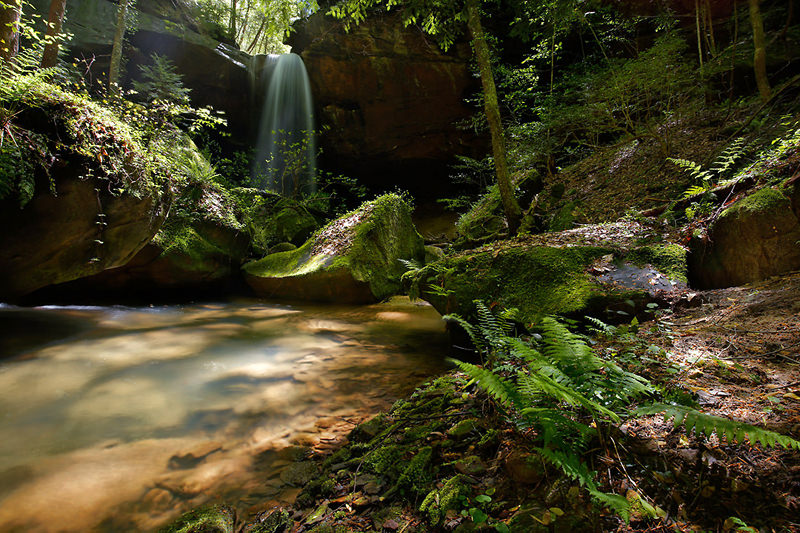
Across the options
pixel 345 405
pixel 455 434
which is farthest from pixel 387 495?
pixel 345 405

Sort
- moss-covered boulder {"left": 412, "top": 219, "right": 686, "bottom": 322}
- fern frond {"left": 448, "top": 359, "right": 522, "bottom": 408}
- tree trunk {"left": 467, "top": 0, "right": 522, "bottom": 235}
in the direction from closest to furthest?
1. fern frond {"left": 448, "top": 359, "right": 522, "bottom": 408}
2. moss-covered boulder {"left": 412, "top": 219, "right": 686, "bottom": 322}
3. tree trunk {"left": 467, "top": 0, "right": 522, "bottom": 235}

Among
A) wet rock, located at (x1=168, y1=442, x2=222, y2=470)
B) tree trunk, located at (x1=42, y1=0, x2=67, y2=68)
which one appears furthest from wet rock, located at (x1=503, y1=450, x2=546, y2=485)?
tree trunk, located at (x1=42, y1=0, x2=67, y2=68)

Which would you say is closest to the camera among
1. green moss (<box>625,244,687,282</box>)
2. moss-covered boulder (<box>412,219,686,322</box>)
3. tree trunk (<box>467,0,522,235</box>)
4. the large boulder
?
moss-covered boulder (<box>412,219,686,322</box>)

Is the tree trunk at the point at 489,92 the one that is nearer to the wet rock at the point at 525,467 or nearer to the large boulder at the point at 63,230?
the wet rock at the point at 525,467

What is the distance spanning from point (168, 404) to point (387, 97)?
50.6 ft

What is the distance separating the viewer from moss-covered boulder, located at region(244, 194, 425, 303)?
25.2 ft

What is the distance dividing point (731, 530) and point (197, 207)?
33.5 ft

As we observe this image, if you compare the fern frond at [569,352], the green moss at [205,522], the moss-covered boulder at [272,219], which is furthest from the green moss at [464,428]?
the moss-covered boulder at [272,219]

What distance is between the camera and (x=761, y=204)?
330 cm

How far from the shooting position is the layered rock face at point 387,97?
13.6 m

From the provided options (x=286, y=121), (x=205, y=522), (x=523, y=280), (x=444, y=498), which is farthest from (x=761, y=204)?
(x=286, y=121)

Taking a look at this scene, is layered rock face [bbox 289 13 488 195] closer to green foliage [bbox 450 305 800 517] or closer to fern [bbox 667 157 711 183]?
fern [bbox 667 157 711 183]

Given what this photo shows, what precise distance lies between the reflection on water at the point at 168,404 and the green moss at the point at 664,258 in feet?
8.76

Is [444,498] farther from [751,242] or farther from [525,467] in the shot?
[751,242]
